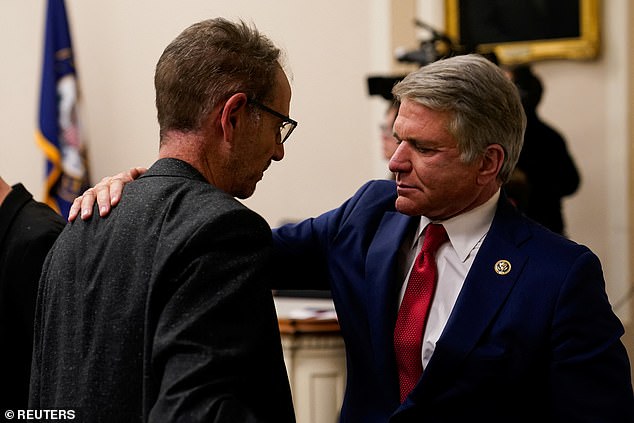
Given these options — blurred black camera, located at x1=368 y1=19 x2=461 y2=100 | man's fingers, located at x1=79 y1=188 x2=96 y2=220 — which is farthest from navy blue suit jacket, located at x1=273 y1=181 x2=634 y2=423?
blurred black camera, located at x1=368 y1=19 x2=461 y2=100

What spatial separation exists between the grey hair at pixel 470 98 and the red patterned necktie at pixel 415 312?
0.23 metres

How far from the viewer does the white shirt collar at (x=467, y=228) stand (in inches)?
88.9

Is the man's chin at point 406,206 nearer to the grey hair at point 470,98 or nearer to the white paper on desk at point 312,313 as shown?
the grey hair at point 470,98

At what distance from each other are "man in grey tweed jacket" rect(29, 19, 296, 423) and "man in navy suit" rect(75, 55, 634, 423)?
8.3 inches

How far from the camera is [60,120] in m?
7.04

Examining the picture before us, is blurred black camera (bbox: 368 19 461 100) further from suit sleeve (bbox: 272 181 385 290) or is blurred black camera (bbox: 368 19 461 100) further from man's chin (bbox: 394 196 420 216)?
man's chin (bbox: 394 196 420 216)

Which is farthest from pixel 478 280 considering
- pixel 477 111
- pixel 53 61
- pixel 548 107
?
pixel 53 61

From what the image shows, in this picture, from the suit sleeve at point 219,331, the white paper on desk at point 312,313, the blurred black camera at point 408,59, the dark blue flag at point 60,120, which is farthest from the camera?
the dark blue flag at point 60,120

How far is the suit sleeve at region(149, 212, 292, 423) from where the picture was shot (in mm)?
1572

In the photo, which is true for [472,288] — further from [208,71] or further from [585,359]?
[208,71]

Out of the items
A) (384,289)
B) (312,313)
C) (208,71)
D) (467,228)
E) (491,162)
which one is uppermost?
(208,71)

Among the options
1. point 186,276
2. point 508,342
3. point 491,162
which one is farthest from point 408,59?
point 186,276

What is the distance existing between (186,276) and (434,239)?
0.81 meters

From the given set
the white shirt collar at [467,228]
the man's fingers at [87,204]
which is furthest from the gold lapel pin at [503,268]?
the man's fingers at [87,204]
